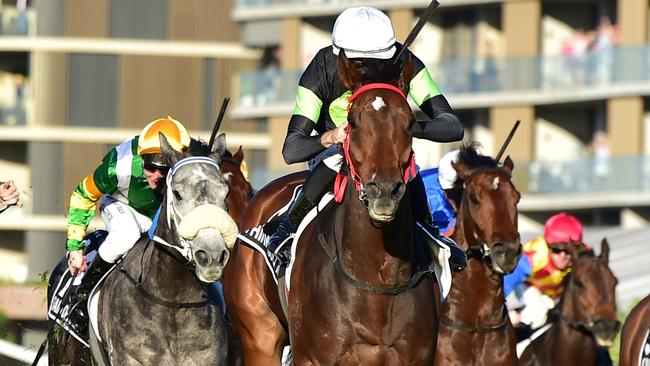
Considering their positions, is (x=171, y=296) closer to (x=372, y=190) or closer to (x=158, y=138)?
(x=158, y=138)

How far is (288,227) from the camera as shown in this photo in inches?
379

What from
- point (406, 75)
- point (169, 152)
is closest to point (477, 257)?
point (169, 152)

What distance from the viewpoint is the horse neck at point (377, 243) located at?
27.4 feet

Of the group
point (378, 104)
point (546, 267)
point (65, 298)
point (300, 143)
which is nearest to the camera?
point (378, 104)

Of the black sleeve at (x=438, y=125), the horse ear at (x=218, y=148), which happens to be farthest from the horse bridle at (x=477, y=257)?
the black sleeve at (x=438, y=125)

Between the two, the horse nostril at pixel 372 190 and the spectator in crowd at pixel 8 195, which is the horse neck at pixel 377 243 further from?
the spectator in crowd at pixel 8 195

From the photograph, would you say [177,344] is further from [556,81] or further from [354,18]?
[556,81]

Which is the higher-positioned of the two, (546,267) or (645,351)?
(546,267)

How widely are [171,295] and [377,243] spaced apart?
1.91 m

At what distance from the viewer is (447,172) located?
490 inches

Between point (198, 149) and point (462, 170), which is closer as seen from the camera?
point (198, 149)

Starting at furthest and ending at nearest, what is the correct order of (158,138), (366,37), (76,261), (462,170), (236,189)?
1. (236,189)
2. (462,170)
3. (76,261)
4. (158,138)
5. (366,37)

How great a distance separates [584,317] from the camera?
1344 cm

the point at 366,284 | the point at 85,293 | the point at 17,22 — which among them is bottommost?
the point at 85,293
